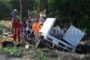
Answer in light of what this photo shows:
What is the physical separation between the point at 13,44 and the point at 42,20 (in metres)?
2.57

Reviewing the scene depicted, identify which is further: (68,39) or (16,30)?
(16,30)

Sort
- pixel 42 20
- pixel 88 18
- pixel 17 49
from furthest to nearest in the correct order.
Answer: pixel 88 18, pixel 42 20, pixel 17 49

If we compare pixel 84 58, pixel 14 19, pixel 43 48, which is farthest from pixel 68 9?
pixel 84 58

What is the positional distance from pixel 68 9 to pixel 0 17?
32407mm

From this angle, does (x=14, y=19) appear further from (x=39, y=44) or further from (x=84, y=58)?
(x=84, y=58)

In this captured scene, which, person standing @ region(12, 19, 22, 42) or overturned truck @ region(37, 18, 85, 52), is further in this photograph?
person standing @ region(12, 19, 22, 42)

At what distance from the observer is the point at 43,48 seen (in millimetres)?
15312

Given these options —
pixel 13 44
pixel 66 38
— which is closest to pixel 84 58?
→ pixel 66 38

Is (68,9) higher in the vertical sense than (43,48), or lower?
higher

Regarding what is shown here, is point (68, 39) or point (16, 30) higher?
point (16, 30)

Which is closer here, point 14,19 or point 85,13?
point 14,19

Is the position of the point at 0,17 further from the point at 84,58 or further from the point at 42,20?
the point at 84,58

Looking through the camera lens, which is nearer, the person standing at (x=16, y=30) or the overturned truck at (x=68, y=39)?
the overturned truck at (x=68, y=39)

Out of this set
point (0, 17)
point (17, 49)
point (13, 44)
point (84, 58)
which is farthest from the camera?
point (0, 17)
